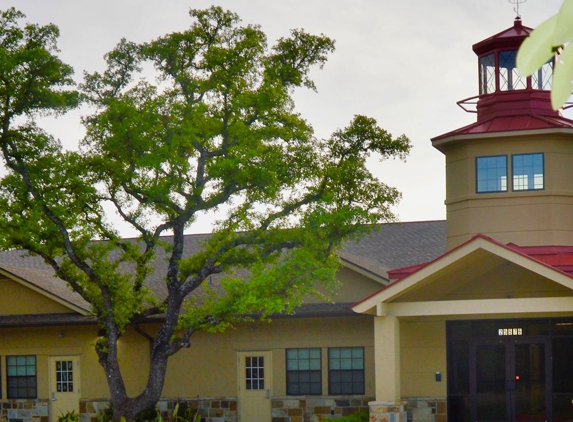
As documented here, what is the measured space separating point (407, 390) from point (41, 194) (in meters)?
9.12

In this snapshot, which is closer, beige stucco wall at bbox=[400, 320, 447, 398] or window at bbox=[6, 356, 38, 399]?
beige stucco wall at bbox=[400, 320, 447, 398]

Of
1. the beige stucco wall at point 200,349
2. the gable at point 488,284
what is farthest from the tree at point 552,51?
the beige stucco wall at point 200,349

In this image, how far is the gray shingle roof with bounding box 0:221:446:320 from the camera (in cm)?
2261

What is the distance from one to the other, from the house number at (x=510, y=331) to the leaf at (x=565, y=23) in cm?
1881

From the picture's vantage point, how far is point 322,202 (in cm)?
1873

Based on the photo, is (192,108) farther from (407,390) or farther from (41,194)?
(407,390)

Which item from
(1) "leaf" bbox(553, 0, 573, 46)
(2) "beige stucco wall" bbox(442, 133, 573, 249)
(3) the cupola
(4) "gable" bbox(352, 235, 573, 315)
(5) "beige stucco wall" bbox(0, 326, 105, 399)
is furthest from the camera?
(5) "beige stucco wall" bbox(0, 326, 105, 399)

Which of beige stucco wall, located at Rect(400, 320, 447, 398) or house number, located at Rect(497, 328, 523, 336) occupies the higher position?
house number, located at Rect(497, 328, 523, 336)

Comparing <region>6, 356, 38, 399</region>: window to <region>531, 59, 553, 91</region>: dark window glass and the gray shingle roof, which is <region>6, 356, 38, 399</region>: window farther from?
<region>531, 59, 553, 91</region>: dark window glass

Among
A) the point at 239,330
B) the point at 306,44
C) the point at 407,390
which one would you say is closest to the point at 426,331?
the point at 407,390

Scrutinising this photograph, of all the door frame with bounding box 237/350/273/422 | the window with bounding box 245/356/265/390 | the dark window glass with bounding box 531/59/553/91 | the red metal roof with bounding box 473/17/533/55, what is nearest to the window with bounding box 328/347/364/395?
the door frame with bounding box 237/350/273/422

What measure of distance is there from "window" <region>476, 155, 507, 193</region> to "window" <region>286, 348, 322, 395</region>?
5.89 metres

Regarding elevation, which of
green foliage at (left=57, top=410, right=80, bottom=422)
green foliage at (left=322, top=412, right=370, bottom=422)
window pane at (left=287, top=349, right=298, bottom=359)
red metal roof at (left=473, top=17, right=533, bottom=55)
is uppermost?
red metal roof at (left=473, top=17, right=533, bottom=55)

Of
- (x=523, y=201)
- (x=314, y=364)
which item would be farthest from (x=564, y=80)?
(x=314, y=364)
